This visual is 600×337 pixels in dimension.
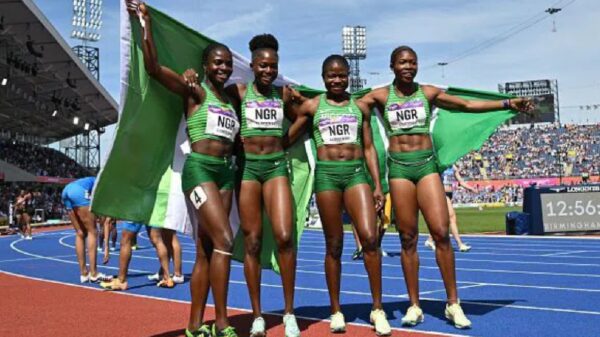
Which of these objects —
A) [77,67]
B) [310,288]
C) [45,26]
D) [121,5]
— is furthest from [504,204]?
[121,5]

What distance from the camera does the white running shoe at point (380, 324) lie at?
521 centimetres

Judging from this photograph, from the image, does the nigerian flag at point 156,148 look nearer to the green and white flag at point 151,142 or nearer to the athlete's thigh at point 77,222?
the green and white flag at point 151,142

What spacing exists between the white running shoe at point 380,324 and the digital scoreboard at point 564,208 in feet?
44.5

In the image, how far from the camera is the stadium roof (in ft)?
92.0

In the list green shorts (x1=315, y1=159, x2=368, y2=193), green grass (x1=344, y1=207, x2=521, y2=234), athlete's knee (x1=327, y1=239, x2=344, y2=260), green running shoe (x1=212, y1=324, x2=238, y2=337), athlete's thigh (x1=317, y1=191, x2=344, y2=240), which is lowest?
green grass (x1=344, y1=207, x2=521, y2=234)

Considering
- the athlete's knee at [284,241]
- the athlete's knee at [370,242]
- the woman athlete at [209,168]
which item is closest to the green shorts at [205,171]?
the woman athlete at [209,168]

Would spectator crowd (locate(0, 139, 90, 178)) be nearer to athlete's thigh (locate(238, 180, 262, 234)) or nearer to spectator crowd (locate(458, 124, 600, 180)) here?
spectator crowd (locate(458, 124, 600, 180))

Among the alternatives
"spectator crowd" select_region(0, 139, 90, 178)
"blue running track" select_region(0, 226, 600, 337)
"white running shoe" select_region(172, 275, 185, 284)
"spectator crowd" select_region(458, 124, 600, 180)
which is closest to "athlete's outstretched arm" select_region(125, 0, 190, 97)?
"blue running track" select_region(0, 226, 600, 337)

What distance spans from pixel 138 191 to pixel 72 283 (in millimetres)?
4876

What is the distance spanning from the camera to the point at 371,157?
228 inches

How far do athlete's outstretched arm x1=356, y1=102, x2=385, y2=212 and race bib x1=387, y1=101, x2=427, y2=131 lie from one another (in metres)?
0.27

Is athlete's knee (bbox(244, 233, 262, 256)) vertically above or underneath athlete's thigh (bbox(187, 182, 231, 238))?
underneath

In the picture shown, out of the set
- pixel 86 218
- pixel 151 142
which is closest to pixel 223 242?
pixel 151 142

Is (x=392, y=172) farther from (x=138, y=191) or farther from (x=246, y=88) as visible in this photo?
(x=138, y=191)
